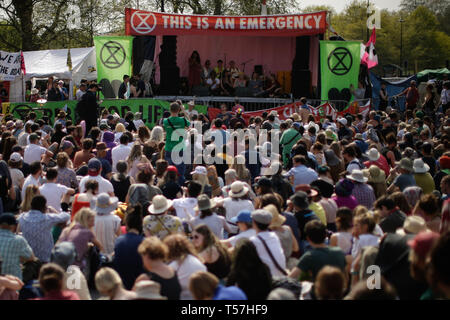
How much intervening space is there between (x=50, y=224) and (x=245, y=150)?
449 centimetres

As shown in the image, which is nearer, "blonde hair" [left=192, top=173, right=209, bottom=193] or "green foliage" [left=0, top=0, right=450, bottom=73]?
"blonde hair" [left=192, top=173, right=209, bottom=193]

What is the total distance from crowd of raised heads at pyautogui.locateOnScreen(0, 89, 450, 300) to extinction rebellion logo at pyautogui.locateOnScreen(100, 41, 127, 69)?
7.79m

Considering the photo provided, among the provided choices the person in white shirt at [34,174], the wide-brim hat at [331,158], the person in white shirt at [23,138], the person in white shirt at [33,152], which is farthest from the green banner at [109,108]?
the person in white shirt at [34,174]

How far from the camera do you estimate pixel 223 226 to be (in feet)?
22.3

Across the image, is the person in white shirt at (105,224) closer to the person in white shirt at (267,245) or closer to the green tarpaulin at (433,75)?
the person in white shirt at (267,245)

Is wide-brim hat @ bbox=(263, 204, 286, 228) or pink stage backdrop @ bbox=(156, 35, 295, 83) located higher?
pink stage backdrop @ bbox=(156, 35, 295, 83)

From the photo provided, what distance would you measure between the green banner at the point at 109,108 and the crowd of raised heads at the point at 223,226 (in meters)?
5.26

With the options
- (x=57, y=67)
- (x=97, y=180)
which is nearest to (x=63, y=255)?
(x=97, y=180)

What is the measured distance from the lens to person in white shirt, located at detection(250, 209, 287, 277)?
221 inches

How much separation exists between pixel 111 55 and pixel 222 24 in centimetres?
390

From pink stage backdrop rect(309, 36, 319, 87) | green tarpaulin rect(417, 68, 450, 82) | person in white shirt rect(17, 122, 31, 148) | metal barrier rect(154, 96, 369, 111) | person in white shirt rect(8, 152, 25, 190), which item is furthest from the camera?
green tarpaulin rect(417, 68, 450, 82)

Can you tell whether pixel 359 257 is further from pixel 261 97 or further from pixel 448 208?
pixel 261 97

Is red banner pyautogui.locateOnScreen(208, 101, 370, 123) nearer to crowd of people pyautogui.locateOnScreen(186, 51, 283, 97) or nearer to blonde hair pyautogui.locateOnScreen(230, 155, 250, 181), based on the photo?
crowd of people pyautogui.locateOnScreen(186, 51, 283, 97)

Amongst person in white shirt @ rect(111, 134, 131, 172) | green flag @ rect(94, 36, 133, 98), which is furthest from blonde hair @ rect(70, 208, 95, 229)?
green flag @ rect(94, 36, 133, 98)
